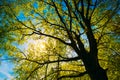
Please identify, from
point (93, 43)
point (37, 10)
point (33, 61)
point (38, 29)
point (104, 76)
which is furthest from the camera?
point (37, 10)

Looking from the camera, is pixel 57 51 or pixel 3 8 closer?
pixel 3 8

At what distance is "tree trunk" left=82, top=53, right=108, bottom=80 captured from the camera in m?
12.3

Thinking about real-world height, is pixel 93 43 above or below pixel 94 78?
above

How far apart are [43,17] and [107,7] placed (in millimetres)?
4206

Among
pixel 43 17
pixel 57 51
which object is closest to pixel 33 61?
pixel 57 51

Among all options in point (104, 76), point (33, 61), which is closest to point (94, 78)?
point (104, 76)

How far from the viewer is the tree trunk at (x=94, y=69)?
1229 centimetres

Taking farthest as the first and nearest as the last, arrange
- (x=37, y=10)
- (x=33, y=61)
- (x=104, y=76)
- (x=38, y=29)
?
(x=37, y=10) < (x=38, y=29) < (x=33, y=61) < (x=104, y=76)

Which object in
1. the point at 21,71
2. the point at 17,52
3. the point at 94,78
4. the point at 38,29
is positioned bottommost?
the point at 94,78

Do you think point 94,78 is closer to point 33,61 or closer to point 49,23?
point 33,61

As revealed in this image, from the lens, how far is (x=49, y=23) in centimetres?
1548

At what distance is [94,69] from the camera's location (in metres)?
12.5

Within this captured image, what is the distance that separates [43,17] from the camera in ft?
52.6

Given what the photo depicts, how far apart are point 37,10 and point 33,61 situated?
392 centimetres
